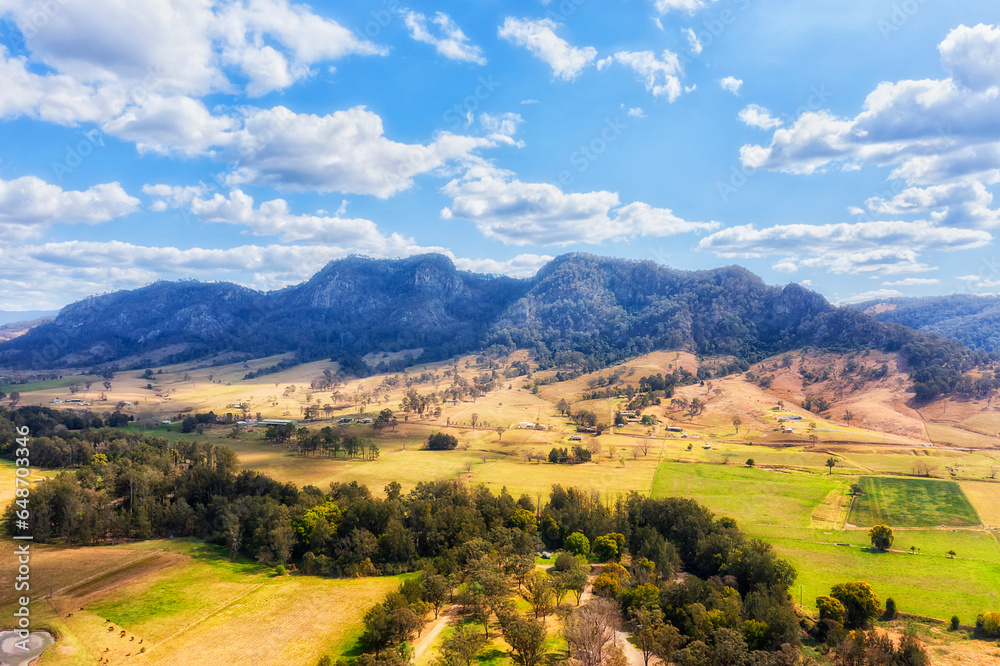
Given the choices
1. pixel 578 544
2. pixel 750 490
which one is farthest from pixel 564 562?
pixel 750 490

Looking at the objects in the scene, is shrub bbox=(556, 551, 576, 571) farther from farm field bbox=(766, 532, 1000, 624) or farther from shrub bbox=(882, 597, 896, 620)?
shrub bbox=(882, 597, 896, 620)

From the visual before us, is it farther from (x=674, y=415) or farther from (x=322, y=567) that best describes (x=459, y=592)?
(x=674, y=415)

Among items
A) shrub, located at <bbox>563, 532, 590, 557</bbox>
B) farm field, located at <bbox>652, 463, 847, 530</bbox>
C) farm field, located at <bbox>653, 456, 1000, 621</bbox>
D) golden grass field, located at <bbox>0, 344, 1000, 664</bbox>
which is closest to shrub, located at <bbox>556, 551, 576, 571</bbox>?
shrub, located at <bbox>563, 532, 590, 557</bbox>

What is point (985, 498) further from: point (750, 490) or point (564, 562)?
A: point (564, 562)

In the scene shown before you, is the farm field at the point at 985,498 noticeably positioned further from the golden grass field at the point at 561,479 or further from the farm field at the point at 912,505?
the farm field at the point at 912,505

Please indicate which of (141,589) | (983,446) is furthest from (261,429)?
(983,446)

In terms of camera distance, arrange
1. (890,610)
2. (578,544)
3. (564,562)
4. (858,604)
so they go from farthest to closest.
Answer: (578,544), (564,562), (890,610), (858,604)
